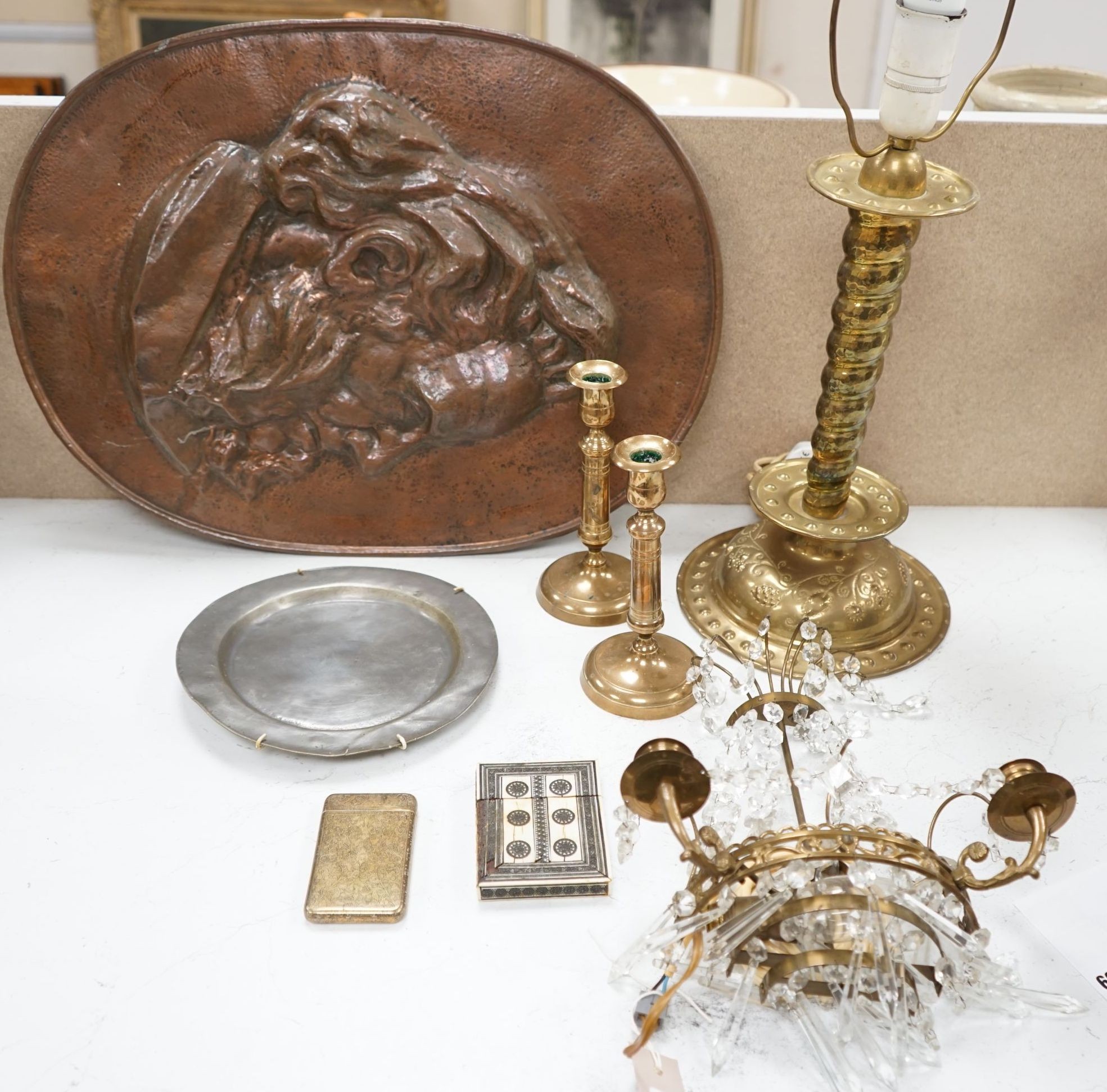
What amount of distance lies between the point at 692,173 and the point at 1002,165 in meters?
0.35

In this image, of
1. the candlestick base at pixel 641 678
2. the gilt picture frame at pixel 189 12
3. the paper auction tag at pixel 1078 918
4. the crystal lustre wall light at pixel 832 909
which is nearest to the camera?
the crystal lustre wall light at pixel 832 909

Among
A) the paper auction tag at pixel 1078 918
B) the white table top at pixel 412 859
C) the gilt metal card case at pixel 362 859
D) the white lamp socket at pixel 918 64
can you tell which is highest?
the white lamp socket at pixel 918 64

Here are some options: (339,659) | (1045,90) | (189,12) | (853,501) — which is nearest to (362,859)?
(339,659)

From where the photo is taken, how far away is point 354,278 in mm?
1247

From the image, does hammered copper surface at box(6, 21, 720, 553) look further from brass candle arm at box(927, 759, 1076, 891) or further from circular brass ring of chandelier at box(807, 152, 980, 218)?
brass candle arm at box(927, 759, 1076, 891)

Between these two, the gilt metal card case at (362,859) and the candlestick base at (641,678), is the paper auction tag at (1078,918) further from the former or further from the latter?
the gilt metal card case at (362,859)

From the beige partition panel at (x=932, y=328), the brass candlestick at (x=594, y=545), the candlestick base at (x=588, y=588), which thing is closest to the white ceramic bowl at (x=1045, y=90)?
the beige partition panel at (x=932, y=328)

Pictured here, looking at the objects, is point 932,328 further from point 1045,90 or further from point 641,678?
point 641,678

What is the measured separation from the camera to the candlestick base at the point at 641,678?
1.14m

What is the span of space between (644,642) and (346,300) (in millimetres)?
500

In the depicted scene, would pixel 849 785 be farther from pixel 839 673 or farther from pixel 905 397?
pixel 905 397

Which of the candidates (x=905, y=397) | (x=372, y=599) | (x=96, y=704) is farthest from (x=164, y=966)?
(x=905, y=397)

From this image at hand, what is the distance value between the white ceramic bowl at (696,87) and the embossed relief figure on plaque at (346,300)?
3.10ft

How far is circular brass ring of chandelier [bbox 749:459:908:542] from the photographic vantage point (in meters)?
1.18
